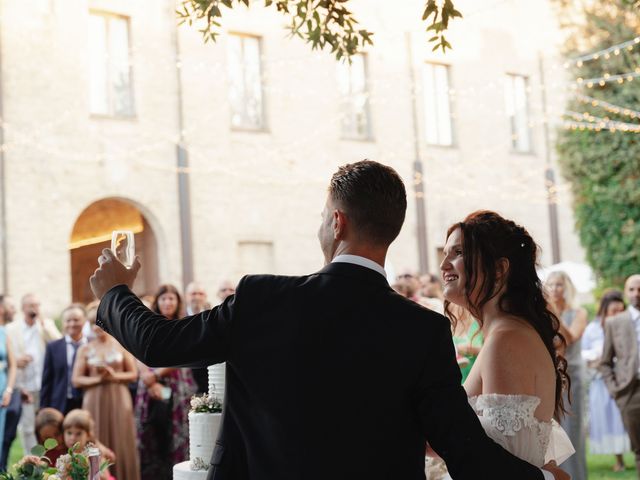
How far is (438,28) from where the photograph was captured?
4191mm

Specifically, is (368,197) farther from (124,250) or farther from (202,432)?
(202,432)

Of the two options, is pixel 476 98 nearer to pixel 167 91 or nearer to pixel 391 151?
pixel 391 151

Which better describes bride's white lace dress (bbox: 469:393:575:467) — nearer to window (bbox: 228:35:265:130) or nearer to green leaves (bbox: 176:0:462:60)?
green leaves (bbox: 176:0:462:60)

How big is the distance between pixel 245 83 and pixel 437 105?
4612 mm

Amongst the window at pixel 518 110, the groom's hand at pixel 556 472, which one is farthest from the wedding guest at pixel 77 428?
the window at pixel 518 110

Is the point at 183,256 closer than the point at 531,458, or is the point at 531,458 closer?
the point at 531,458

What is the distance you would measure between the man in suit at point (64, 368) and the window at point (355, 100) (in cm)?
1135

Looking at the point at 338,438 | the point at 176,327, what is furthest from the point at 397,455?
the point at 176,327

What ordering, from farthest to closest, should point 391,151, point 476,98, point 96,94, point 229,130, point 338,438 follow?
1. point 476,98
2. point 391,151
3. point 229,130
4. point 96,94
5. point 338,438

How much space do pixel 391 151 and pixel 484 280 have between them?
56.2 feet

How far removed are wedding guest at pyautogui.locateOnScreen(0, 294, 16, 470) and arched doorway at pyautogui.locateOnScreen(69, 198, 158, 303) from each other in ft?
24.3

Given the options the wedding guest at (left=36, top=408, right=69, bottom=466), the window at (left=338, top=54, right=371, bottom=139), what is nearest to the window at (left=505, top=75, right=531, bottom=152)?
the window at (left=338, top=54, right=371, bottom=139)

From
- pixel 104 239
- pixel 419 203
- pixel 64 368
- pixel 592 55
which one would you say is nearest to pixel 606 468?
pixel 64 368

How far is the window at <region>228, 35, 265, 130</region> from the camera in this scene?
18.4 meters
